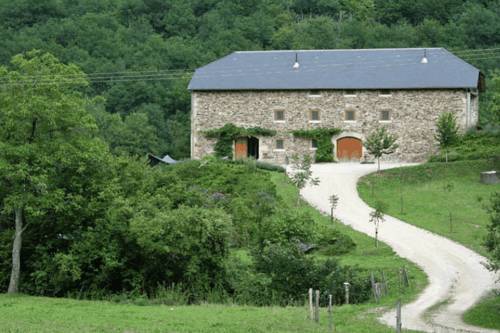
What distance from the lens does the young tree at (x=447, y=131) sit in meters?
53.9

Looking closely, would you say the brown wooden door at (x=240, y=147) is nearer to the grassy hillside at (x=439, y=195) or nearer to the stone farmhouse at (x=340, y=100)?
the stone farmhouse at (x=340, y=100)

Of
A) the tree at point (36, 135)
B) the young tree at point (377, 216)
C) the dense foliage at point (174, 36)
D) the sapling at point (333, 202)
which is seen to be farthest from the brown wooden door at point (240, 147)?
the tree at point (36, 135)

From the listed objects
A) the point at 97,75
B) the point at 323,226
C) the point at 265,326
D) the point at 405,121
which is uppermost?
the point at 97,75

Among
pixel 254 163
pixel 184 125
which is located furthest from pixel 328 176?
pixel 184 125

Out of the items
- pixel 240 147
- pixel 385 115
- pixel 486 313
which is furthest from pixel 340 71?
pixel 486 313

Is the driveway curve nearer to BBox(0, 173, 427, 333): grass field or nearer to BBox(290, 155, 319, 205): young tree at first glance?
A: BBox(290, 155, 319, 205): young tree

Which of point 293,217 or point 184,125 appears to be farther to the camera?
point 184,125

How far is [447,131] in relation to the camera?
177 ft

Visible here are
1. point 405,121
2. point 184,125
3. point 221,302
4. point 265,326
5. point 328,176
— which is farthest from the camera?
point 184,125

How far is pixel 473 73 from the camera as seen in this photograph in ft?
184

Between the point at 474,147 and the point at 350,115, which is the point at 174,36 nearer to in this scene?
the point at 350,115

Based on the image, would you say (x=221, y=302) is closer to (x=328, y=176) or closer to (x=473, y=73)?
(x=328, y=176)

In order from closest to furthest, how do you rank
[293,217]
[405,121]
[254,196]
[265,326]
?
1. [265,326]
2. [293,217]
3. [254,196]
4. [405,121]

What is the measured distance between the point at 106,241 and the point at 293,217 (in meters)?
5.82
